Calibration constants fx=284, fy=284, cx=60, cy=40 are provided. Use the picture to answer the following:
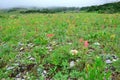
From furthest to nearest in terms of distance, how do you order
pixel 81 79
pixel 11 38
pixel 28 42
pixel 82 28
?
pixel 82 28, pixel 11 38, pixel 28 42, pixel 81 79

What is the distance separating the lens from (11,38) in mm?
14664

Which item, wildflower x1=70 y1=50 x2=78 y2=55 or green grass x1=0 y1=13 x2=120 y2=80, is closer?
green grass x1=0 y1=13 x2=120 y2=80

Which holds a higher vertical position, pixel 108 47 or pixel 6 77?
pixel 108 47

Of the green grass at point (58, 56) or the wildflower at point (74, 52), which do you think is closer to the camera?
the green grass at point (58, 56)

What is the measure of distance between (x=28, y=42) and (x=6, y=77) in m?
3.69

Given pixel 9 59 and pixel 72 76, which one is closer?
pixel 72 76

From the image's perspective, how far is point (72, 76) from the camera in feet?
29.7

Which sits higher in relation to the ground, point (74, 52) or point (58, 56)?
point (74, 52)

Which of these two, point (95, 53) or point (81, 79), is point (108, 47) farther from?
point (81, 79)

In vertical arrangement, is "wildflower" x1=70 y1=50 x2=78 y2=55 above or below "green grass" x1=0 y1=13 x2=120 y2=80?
above

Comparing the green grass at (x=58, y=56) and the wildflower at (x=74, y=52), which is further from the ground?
the wildflower at (x=74, y=52)

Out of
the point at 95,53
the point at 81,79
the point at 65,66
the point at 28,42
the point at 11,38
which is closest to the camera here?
the point at 81,79

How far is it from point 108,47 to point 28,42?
13.4 ft

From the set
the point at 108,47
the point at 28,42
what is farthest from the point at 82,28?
the point at 108,47
